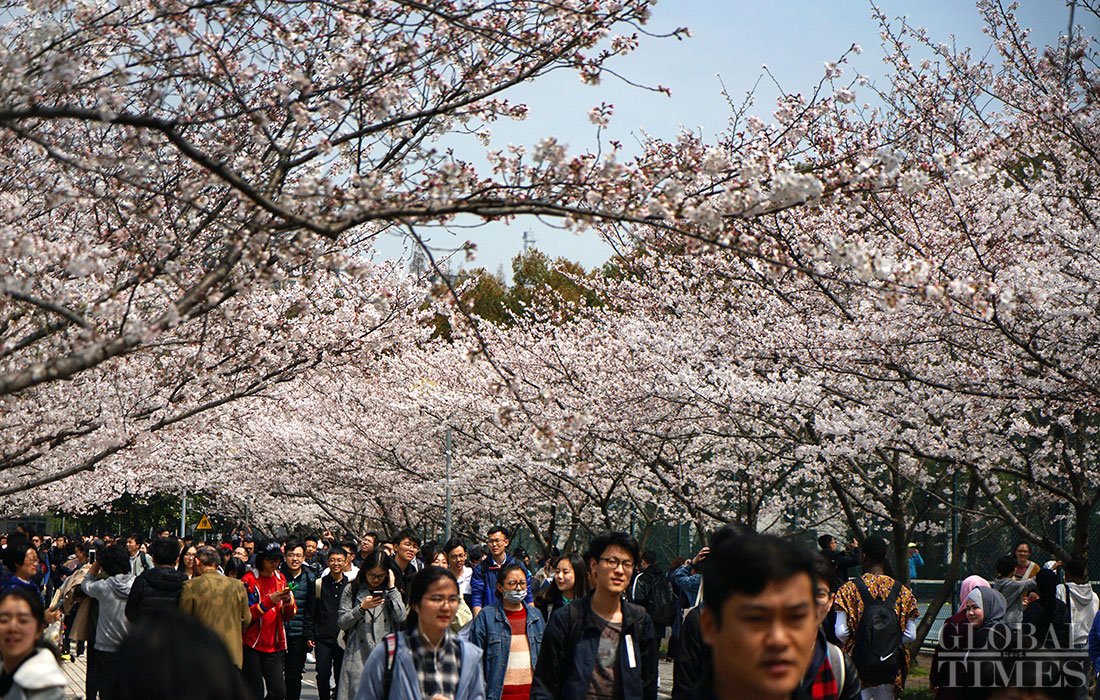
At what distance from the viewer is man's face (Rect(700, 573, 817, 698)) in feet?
8.93

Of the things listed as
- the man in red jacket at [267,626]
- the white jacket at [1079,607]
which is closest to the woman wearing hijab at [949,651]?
the white jacket at [1079,607]

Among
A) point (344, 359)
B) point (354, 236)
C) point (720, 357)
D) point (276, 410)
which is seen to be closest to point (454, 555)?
point (344, 359)

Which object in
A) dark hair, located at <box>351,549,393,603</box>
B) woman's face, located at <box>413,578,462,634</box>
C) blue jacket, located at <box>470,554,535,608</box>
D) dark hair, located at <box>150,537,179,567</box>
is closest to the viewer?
woman's face, located at <box>413,578,462,634</box>

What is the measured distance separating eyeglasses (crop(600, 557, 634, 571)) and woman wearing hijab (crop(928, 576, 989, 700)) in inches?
65.0

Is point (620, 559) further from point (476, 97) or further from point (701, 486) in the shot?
point (701, 486)

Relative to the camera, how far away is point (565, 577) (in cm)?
915

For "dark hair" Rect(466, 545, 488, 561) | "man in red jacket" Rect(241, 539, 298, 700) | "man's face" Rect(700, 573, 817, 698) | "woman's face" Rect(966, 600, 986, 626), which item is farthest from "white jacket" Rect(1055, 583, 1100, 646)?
"man's face" Rect(700, 573, 817, 698)

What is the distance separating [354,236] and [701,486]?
32.9 ft

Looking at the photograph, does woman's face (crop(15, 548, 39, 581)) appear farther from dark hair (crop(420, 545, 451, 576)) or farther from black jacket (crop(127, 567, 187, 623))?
dark hair (crop(420, 545, 451, 576))

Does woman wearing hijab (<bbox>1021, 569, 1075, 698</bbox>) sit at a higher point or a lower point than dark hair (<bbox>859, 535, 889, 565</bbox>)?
lower

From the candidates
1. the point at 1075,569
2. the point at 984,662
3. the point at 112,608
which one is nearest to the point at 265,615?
the point at 112,608

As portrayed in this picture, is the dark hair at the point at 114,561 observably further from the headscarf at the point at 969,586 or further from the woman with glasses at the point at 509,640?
the headscarf at the point at 969,586

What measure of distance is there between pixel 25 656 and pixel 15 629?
0.38ft

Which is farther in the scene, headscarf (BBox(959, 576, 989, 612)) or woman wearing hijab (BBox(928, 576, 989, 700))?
headscarf (BBox(959, 576, 989, 612))
